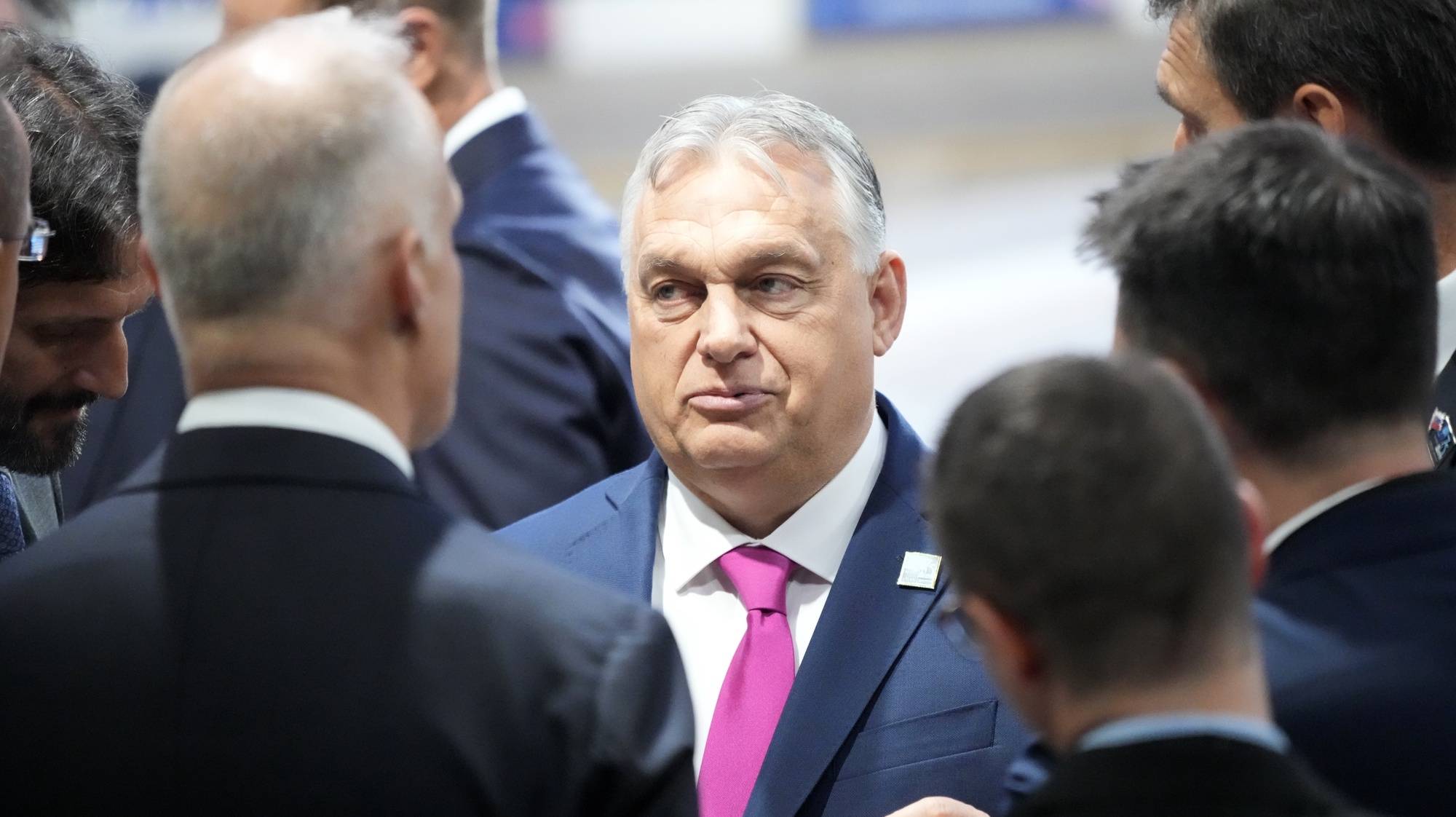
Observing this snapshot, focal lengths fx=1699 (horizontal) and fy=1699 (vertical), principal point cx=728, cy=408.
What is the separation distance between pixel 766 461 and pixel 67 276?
1021 mm

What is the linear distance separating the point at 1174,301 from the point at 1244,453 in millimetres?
157

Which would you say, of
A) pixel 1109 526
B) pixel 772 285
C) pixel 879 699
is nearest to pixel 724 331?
pixel 772 285

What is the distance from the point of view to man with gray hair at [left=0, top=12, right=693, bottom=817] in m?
1.43

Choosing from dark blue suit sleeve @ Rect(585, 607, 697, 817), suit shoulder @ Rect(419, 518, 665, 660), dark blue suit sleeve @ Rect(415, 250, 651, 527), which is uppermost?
suit shoulder @ Rect(419, 518, 665, 660)

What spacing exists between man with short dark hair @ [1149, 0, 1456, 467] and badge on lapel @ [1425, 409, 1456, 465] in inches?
2.7

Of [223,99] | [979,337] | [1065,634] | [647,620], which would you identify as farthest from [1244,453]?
[979,337]

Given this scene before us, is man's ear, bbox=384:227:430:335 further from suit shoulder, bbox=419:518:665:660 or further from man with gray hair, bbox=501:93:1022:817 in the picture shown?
man with gray hair, bbox=501:93:1022:817

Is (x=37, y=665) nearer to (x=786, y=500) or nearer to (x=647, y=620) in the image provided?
(x=647, y=620)

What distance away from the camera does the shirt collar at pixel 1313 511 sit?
1.56m

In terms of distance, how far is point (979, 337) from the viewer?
6.84 meters

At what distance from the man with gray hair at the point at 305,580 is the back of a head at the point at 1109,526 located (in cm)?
38

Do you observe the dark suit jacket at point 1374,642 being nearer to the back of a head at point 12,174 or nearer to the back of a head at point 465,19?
the back of a head at point 12,174

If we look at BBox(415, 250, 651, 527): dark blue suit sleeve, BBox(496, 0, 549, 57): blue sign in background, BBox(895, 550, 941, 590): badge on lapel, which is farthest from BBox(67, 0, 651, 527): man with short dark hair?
BBox(496, 0, 549, 57): blue sign in background

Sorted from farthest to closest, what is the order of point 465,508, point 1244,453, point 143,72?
point 143,72
point 465,508
point 1244,453
